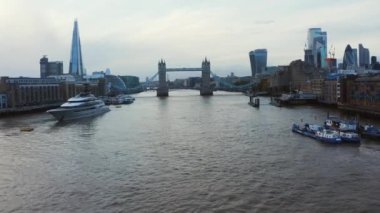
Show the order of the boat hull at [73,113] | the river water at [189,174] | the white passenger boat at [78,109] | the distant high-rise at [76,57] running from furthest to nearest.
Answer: the distant high-rise at [76,57]
the white passenger boat at [78,109]
the boat hull at [73,113]
the river water at [189,174]

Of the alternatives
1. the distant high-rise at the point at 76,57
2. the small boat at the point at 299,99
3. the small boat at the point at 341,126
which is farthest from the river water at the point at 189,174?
the distant high-rise at the point at 76,57

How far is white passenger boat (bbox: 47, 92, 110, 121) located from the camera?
61250 mm

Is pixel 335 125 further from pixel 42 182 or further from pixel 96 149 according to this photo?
pixel 42 182

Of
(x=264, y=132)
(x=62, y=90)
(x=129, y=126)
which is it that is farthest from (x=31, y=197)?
(x=62, y=90)

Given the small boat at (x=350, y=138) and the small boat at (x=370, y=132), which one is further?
the small boat at (x=370, y=132)

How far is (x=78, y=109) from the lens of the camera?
213 ft

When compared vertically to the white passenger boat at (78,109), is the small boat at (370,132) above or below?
below

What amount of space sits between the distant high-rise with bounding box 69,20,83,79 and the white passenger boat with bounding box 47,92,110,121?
85.9m

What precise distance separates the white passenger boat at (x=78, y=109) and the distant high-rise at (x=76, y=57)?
85903 millimetres

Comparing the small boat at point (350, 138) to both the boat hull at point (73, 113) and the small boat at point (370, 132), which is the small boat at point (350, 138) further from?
the boat hull at point (73, 113)

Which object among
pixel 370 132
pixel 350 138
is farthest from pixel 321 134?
pixel 370 132

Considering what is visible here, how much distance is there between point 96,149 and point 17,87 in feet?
196

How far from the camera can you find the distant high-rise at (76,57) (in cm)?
15652

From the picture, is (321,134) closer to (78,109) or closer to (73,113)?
(73,113)
